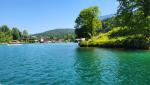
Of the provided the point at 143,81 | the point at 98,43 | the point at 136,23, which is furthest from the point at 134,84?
the point at 98,43

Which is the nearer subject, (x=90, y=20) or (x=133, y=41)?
(x=133, y=41)

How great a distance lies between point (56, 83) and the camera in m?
25.1

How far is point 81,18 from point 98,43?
2709 cm

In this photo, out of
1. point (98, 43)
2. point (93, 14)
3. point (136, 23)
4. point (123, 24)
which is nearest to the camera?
point (136, 23)

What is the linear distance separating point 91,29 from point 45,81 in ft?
330

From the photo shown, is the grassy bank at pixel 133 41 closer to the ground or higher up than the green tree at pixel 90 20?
closer to the ground

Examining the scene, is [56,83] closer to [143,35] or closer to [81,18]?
[143,35]

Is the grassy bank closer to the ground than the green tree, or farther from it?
closer to the ground

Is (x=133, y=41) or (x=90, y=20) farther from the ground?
(x=90, y=20)

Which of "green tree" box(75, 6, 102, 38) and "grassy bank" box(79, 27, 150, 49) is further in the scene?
"green tree" box(75, 6, 102, 38)

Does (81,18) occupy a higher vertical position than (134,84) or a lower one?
higher

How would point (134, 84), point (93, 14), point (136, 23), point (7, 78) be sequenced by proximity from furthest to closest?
point (93, 14), point (136, 23), point (7, 78), point (134, 84)

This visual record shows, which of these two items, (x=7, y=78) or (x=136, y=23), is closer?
(x=7, y=78)

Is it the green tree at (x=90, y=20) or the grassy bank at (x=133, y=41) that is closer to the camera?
the grassy bank at (x=133, y=41)
